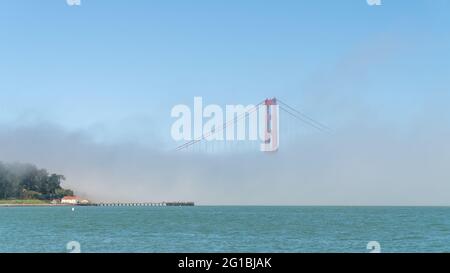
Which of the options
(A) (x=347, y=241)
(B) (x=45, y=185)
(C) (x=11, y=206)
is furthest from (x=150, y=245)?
(C) (x=11, y=206)

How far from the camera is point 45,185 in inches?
3787

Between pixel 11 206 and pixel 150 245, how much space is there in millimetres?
104925

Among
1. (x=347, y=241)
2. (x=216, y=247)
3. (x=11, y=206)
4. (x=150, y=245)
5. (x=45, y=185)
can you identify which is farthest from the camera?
(x=11, y=206)

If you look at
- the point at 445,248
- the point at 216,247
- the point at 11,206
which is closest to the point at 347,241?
the point at 445,248

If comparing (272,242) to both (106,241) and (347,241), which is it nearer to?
(347,241)
